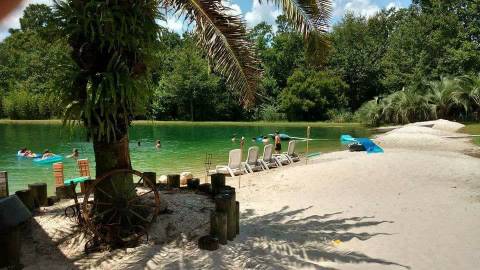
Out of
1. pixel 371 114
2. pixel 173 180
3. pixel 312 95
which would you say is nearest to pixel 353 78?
pixel 312 95

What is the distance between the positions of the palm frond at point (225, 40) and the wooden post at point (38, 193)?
11.7 ft

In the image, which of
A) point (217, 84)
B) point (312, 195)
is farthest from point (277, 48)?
point (312, 195)

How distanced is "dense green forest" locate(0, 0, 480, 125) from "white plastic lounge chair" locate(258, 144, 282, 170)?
670 inches

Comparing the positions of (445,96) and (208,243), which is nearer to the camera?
(208,243)

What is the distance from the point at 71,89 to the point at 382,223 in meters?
6.05

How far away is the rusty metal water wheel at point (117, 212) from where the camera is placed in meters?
6.03

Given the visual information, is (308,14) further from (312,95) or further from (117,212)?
(312,95)

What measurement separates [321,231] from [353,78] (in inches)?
1979

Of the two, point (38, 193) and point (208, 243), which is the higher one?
point (38, 193)

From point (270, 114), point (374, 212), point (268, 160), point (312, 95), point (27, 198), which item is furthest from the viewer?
point (270, 114)

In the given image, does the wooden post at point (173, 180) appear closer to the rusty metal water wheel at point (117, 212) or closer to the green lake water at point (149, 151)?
the rusty metal water wheel at point (117, 212)

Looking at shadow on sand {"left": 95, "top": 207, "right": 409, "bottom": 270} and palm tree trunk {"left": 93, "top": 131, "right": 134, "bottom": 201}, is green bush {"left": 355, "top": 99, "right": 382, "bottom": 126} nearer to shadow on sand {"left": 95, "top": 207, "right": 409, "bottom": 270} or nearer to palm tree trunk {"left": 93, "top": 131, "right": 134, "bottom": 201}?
shadow on sand {"left": 95, "top": 207, "right": 409, "bottom": 270}

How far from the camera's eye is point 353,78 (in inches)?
2181

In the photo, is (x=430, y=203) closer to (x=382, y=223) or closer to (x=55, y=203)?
(x=382, y=223)
